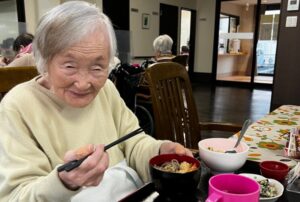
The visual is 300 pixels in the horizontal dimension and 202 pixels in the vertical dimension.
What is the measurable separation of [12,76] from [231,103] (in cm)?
488

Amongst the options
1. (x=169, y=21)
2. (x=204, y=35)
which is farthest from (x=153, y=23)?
(x=204, y=35)

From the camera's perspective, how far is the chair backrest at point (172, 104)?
1234 mm

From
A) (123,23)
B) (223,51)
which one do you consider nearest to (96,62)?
(123,23)

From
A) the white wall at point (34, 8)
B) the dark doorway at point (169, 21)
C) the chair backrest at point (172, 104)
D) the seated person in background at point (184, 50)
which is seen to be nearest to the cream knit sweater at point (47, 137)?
the chair backrest at point (172, 104)

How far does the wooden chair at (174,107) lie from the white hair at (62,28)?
546 millimetres

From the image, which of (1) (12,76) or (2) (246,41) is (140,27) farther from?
(1) (12,76)

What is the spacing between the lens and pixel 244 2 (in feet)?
25.8

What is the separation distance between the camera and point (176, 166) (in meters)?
0.73

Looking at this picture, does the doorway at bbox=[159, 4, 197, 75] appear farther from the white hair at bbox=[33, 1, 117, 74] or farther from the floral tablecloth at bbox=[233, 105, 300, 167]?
the white hair at bbox=[33, 1, 117, 74]

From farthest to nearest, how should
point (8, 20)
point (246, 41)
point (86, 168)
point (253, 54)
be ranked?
1. point (246, 41)
2. point (253, 54)
3. point (8, 20)
4. point (86, 168)

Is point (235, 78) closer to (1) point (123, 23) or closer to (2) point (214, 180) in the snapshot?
(1) point (123, 23)

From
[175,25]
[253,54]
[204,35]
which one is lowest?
[253,54]

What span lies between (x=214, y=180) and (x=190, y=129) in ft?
2.50

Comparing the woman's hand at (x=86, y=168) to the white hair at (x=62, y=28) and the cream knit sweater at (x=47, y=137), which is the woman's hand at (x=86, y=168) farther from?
the white hair at (x=62, y=28)
